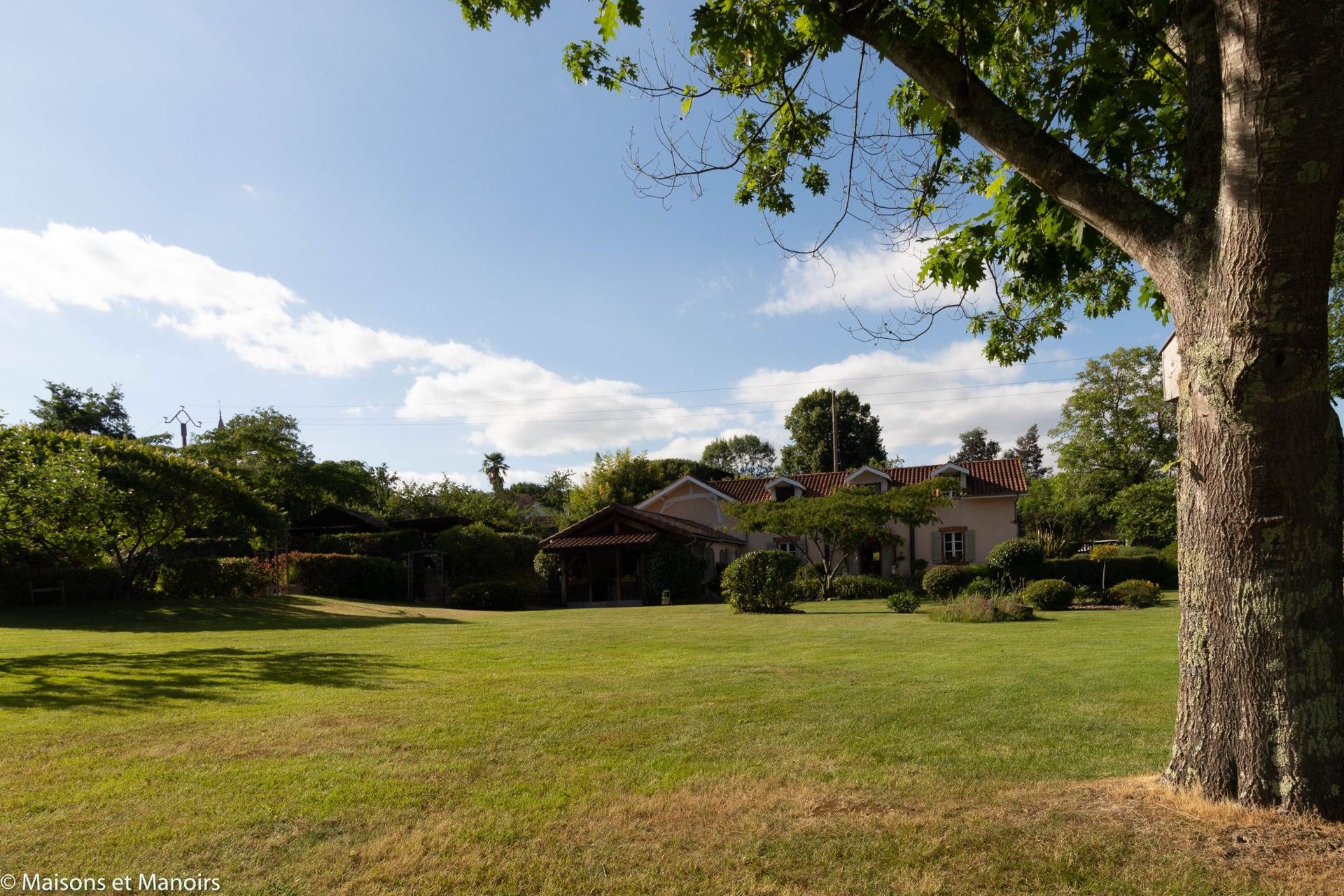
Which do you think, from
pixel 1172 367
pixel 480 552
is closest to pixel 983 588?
pixel 1172 367

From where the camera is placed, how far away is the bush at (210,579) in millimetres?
25891

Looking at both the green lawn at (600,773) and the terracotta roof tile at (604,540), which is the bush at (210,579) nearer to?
the terracotta roof tile at (604,540)

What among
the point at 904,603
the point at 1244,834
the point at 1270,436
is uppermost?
the point at 1270,436

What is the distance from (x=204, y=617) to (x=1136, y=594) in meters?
26.1

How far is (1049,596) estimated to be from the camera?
859 inches

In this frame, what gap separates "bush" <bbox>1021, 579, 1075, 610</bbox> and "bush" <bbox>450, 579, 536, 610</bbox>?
58.9 feet

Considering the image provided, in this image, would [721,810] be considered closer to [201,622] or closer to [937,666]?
[937,666]

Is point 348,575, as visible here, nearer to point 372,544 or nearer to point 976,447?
point 372,544

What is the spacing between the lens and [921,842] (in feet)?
13.2

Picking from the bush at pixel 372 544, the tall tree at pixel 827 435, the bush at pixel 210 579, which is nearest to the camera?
the bush at pixel 210 579

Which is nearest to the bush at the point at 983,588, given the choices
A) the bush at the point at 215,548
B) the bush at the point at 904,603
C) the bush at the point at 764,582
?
the bush at the point at 904,603

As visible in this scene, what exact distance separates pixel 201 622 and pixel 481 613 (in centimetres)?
860

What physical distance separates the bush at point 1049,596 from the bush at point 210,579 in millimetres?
24617

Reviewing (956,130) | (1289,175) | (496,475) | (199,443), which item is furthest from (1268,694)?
(496,475)
